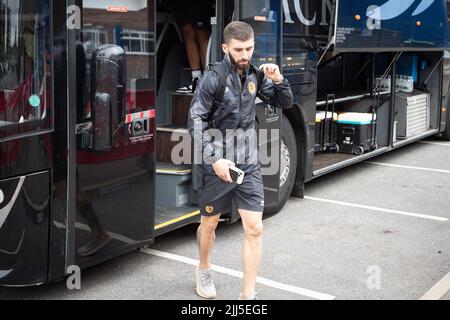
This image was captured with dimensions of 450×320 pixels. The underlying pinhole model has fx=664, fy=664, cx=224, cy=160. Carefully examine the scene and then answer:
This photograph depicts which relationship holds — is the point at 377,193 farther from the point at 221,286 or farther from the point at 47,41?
the point at 47,41

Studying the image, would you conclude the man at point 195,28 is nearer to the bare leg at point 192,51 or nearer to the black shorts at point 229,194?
the bare leg at point 192,51

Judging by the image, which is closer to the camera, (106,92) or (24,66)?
(24,66)

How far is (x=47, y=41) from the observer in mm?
3957

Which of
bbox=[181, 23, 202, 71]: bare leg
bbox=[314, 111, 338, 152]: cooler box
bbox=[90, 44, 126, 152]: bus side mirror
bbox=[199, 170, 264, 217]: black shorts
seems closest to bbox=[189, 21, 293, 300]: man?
bbox=[199, 170, 264, 217]: black shorts

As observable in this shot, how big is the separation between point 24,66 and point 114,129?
2.39 feet

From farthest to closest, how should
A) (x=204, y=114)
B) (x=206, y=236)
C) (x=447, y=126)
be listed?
(x=447, y=126), (x=206, y=236), (x=204, y=114)

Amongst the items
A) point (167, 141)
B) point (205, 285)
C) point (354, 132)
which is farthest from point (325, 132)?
point (205, 285)

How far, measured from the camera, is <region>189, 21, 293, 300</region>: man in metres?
4.05

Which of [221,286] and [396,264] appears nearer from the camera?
[221,286]

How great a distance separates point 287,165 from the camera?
685 centimetres

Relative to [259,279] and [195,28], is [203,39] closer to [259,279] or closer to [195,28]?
[195,28]

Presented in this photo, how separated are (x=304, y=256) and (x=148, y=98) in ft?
6.24
